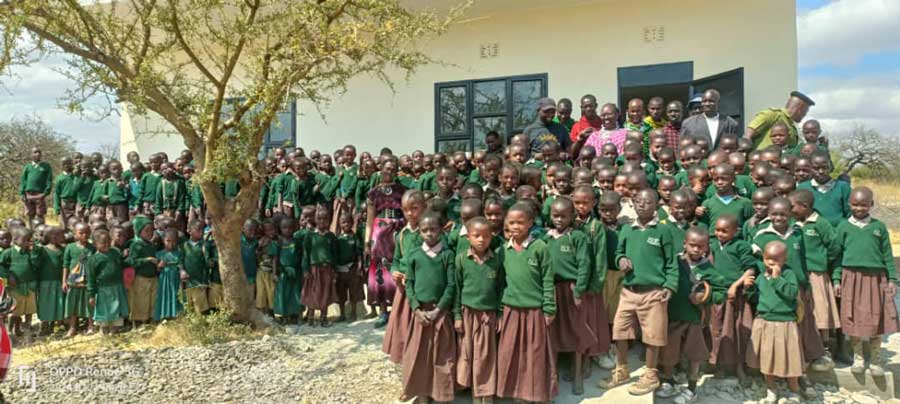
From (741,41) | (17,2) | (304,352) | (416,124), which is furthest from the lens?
(416,124)

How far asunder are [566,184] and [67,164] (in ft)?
23.6

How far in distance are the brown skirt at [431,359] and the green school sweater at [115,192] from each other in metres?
5.59

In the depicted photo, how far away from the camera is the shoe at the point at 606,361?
15.4 ft

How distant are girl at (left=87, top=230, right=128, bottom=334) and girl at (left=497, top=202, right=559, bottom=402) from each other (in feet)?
13.6

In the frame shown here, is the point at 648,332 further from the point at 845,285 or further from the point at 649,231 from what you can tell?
the point at 845,285

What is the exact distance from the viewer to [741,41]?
840 cm

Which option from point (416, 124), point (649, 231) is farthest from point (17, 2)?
point (416, 124)

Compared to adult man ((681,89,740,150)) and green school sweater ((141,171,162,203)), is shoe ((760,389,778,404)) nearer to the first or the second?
adult man ((681,89,740,150))

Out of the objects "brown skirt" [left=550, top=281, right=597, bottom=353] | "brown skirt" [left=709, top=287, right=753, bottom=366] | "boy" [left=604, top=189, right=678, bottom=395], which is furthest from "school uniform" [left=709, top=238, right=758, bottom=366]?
"brown skirt" [left=550, top=281, right=597, bottom=353]

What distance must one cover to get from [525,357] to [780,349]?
1739mm

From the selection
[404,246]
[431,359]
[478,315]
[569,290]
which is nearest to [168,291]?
[404,246]

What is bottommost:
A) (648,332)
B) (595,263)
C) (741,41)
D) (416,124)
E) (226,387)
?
(226,387)

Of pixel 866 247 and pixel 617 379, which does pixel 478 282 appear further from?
pixel 866 247

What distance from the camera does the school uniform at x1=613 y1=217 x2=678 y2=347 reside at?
417 centimetres
